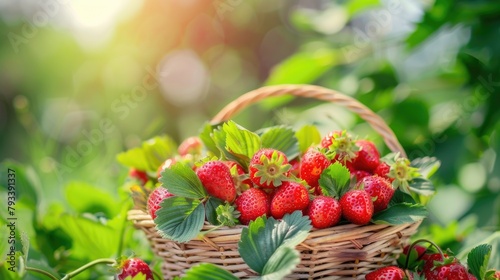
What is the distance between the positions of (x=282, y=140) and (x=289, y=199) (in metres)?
0.14

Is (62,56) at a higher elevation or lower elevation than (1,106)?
higher

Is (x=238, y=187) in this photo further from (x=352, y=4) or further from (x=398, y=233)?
(x=352, y=4)

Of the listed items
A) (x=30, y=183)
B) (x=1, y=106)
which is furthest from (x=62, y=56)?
(x=30, y=183)

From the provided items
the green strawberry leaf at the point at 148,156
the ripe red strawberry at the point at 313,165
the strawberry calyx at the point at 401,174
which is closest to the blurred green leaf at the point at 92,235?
the green strawberry leaf at the point at 148,156

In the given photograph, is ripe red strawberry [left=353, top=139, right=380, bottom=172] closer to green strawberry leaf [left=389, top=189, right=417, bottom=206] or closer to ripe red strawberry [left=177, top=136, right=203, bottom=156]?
green strawberry leaf [left=389, top=189, right=417, bottom=206]

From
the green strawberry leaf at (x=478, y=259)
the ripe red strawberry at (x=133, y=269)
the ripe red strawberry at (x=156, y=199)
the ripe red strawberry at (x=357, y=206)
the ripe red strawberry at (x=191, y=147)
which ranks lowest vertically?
the green strawberry leaf at (x=478, y=259)

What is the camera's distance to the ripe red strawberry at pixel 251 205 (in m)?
0.67

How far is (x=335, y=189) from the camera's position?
0.69 m

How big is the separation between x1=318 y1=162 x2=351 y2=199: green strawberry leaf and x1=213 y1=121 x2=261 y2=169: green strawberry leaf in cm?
10

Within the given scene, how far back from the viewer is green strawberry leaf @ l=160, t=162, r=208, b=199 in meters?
0.67

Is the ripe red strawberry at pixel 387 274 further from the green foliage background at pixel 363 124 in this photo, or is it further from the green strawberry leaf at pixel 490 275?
the green foliage background at pixel 363 124

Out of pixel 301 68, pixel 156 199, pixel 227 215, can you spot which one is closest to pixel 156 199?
pixel 156 199

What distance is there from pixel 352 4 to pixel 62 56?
6.13ft

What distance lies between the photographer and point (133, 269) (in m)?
0.69
